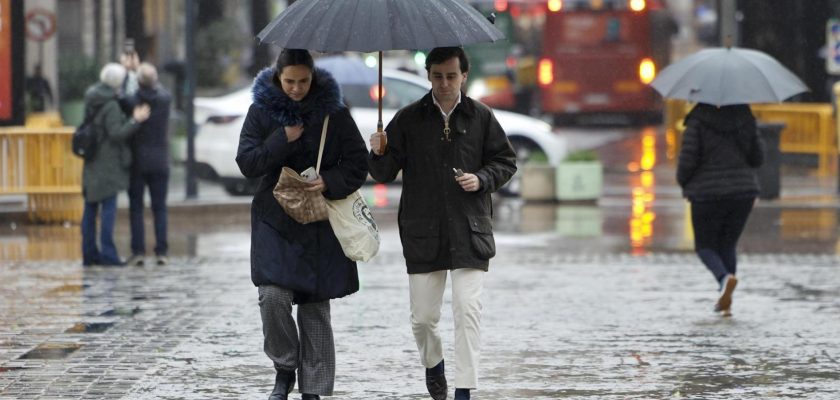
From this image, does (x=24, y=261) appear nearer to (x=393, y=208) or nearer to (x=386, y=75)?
(x=393, y=208)

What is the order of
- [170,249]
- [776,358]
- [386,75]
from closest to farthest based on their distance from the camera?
[776,358]
[170,249]
[386,75]

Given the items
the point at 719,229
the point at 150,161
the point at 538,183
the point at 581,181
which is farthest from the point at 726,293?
the point at 538,183

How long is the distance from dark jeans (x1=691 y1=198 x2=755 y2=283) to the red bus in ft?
94.1

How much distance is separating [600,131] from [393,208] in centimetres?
1990

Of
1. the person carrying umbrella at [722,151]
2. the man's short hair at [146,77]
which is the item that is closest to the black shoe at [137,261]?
the man's short hair at [146,77]

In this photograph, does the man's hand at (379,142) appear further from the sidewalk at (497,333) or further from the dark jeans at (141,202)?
the dark jeans at (141,202)

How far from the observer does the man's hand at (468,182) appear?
779 cm

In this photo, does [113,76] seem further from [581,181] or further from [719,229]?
[581,181]

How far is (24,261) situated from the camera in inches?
590

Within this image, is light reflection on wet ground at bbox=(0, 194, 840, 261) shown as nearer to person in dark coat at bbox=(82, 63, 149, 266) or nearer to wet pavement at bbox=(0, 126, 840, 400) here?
wet pavement at bbox=(0, 126, 840, 400)

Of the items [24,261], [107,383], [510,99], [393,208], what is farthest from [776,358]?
[510,99]

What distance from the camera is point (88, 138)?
14.2 m

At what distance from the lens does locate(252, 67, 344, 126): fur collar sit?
25.4ft

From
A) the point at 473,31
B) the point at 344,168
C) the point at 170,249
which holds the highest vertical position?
the point at 473,31
